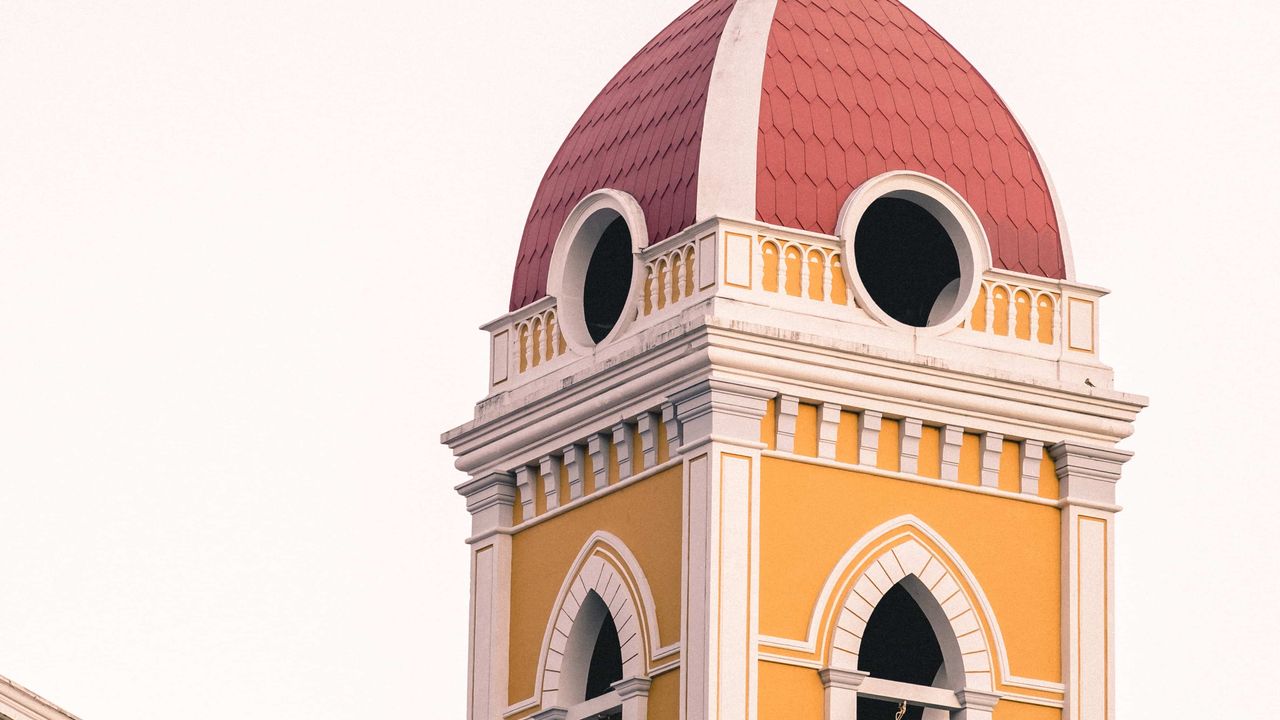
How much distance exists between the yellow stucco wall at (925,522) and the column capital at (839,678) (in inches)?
16.9

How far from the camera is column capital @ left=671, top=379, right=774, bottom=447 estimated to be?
47.0m

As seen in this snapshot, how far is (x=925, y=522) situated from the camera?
48031mm

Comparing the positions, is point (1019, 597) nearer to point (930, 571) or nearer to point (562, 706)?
point (930, 571)

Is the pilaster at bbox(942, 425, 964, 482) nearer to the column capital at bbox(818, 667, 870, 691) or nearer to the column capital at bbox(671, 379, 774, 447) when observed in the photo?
the column capital at bbox(671, 379, 774, 447)

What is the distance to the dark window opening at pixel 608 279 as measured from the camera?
4997 cm

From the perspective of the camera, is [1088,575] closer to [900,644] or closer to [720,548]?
[900,644]

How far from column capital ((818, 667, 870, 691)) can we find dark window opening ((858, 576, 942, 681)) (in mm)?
1145

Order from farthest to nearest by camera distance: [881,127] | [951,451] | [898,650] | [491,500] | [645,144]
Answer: [491,500] < [645,144] < [881,127] < [898,650] < [951,451]

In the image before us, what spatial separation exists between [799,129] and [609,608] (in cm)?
508

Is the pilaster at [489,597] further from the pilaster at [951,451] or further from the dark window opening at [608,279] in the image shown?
the pilaster at [951,451]

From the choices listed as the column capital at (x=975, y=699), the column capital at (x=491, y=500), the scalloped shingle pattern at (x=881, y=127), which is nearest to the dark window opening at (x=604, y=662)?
the column capital at (x=491, y=500)

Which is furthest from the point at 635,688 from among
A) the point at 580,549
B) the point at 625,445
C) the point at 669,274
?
the point at 669,274

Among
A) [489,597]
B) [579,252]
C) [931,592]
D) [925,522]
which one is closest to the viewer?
[931,592]

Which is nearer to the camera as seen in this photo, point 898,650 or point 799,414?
point 799,414
